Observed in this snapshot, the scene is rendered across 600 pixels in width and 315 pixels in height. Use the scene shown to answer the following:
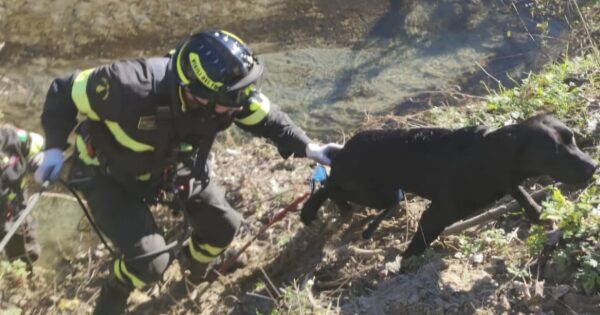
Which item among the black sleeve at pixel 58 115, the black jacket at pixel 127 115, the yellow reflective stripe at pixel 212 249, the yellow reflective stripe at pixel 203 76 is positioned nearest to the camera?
the yellow reflective stripe at pixel 203 76

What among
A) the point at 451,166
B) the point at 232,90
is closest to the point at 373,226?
the point at 451,166

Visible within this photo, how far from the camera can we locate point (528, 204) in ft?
11.8

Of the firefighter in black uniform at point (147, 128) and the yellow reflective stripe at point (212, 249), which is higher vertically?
the firefighter in black uniform at point (147, 128)

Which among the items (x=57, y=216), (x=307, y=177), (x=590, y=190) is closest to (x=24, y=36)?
(x=57, y=216)

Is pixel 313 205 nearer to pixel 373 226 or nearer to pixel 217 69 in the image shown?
pixel 373 226

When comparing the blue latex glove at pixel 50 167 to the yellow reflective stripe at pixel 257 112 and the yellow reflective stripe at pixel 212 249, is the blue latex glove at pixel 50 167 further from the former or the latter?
the yellow reflective stripe at pixel 212 249

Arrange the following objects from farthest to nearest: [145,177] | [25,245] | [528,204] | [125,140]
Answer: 1. [25,245]
2. [145,177]
3. [528,204]
4. [125,140]

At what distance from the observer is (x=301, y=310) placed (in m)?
3.45

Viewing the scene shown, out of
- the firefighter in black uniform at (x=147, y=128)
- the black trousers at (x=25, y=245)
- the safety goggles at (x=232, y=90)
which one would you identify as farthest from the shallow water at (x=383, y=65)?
the safety goggles at (x=232, y=90)

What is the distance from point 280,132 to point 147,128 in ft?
2.84

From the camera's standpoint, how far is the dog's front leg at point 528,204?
3.60 meters

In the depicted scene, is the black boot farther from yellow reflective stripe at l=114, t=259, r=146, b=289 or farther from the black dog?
the black dog

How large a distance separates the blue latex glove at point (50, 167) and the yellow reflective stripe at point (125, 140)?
0.30 metres

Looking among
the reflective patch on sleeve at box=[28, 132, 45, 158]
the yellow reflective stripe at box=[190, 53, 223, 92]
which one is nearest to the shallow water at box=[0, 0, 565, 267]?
the reflective patch on sleeve at box=[28, 132, 45, 158]
